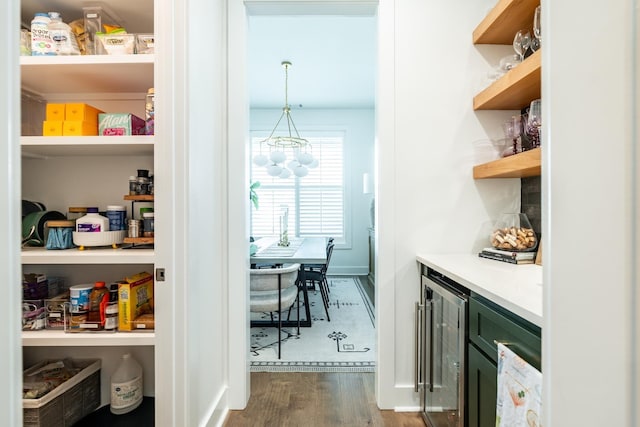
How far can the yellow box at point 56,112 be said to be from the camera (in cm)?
154

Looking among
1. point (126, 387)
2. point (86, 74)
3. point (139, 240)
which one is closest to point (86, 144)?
point (86, 74)

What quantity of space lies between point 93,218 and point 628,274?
177 centimetres

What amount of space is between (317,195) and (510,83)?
176 inches

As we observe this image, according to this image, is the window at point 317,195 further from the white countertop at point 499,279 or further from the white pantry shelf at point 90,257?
the white pantry shelf at point 90,257

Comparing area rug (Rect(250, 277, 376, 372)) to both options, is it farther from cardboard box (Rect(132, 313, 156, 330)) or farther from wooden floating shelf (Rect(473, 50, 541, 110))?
wooden floating shelf (Rect(473, 50, 541, 110))

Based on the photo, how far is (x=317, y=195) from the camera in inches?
236

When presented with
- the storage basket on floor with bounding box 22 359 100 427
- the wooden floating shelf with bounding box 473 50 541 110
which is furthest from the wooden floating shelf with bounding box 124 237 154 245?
the wooden floating shelf with bounding box 473 50 541 110

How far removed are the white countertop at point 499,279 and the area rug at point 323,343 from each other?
45.7 inches

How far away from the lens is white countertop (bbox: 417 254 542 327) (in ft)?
3.10

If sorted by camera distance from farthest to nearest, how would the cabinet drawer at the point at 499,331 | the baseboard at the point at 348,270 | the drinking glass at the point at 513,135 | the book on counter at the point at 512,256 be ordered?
the baseboard at the point at 348,270 → the drinking glass at the point at 513,135 → the book on counter at the point at 512,256 → the cabinet drawer at the point at 499,331

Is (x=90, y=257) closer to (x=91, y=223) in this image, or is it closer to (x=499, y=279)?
(x=91, y=223)

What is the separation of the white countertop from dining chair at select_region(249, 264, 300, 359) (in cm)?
107

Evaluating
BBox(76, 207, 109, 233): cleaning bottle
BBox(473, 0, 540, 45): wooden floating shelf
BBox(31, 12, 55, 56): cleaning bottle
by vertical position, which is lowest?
BBox(76, 207, 109, 233): cleaning bottle

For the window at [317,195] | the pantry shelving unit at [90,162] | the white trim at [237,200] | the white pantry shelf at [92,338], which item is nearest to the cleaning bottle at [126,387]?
the pantry shelving unit at [90,162]
